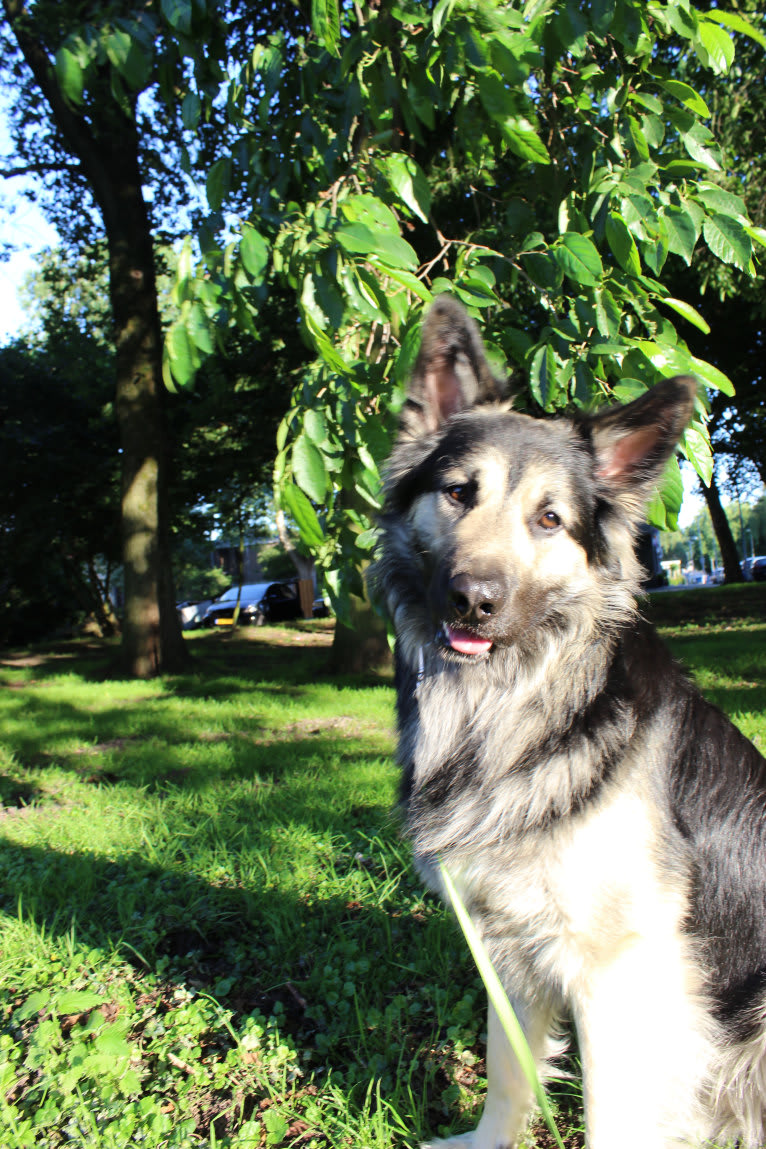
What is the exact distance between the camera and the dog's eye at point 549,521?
249 centimetres

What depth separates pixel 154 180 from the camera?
1359cm

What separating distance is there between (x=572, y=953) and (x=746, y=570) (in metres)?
59.9

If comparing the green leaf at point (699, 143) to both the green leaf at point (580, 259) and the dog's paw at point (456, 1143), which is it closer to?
the green leaf at point (580, 259)

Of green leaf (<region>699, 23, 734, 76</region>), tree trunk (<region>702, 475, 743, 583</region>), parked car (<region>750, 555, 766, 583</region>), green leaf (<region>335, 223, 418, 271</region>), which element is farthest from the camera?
parked car (<region>750, 555, 766, 583</region>)

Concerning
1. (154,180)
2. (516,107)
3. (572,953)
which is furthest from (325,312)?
(154,180)

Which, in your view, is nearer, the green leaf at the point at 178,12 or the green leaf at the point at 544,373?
the green leaf at the point at 178,12

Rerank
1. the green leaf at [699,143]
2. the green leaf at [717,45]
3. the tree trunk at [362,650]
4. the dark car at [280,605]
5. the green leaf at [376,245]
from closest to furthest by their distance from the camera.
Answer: the green leaf at [376,245]
the green leaf at [717,45]
the green leaf at [699,143]
the tree trunk at [362,650]
the dark car at [280,605]

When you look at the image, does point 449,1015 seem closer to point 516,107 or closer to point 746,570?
point 516,107

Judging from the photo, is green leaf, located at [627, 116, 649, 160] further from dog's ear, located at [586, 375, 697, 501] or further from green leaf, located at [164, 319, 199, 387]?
green leaf, located at [164, 319, 199, 387]

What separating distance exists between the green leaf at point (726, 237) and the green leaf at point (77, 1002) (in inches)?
126

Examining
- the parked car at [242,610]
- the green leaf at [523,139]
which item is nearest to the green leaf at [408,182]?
the green leaf at [523,139]

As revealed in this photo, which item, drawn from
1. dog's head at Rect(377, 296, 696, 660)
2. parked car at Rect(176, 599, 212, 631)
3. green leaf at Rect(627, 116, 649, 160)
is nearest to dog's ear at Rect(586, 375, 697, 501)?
dog's head at Rect(377, 296, 696, 660)

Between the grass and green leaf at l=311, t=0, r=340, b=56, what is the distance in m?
3.07

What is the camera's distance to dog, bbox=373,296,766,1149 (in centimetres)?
194
